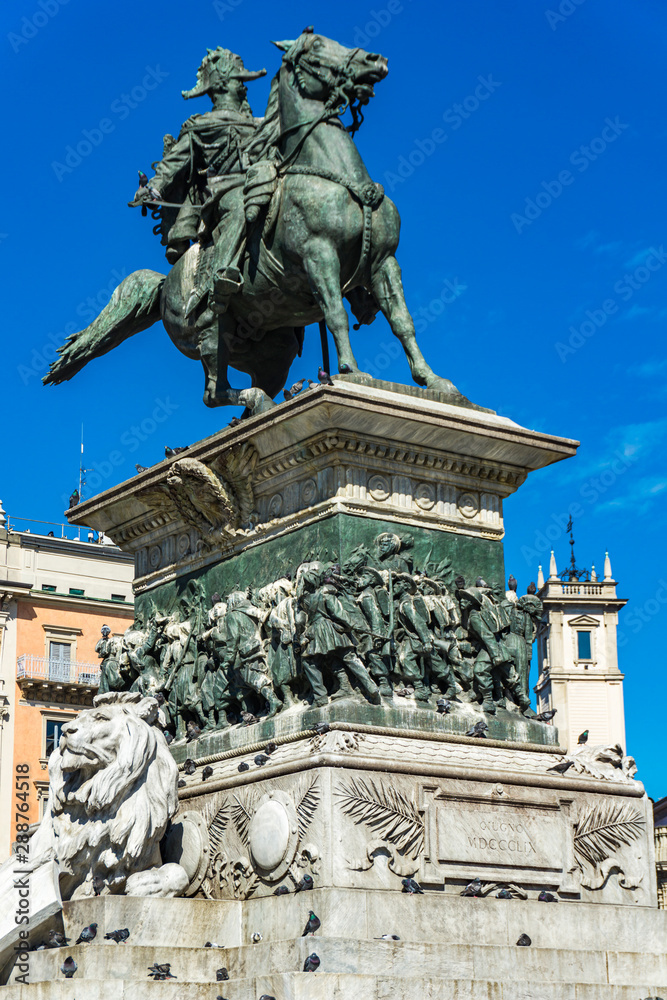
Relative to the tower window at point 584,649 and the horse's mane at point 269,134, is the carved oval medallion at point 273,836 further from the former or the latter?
the tower window at point 584,649

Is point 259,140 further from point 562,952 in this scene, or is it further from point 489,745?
point 562,952

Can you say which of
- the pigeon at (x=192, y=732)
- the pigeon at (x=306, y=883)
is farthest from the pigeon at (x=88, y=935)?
the pigeon at (x=192, y=732)

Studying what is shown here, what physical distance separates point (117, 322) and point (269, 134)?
3.23 metres

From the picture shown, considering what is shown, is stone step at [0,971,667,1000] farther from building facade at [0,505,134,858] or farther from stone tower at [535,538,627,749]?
stone tower at [535,538,627,749]

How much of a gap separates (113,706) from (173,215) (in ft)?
23.0

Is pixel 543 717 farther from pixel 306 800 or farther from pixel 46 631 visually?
pixel 46 631

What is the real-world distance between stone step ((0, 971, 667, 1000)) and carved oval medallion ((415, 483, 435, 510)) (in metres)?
5.33

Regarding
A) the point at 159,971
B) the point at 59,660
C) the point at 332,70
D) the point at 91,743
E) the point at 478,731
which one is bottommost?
the point at 159,971

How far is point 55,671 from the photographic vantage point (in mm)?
54000

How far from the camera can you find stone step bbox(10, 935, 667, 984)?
1513cm

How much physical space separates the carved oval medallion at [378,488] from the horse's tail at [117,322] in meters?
5.00

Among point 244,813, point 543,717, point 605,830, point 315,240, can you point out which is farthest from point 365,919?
point 315,240

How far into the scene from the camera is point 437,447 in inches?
733

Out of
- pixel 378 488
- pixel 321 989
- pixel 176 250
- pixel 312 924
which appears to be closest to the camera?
pixel 321 989
